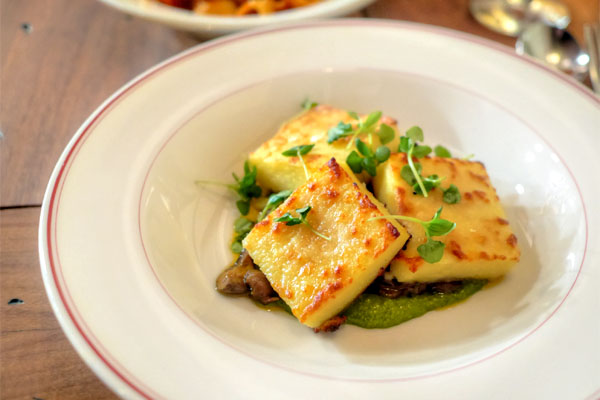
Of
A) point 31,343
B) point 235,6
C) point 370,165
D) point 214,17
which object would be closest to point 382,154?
point 370,165

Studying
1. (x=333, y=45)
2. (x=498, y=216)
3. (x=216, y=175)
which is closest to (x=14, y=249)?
(x=216, y=175)

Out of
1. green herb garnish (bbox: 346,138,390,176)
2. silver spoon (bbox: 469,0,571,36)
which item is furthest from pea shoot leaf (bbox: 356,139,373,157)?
silver spoon (bbox: 469,0,571,36)

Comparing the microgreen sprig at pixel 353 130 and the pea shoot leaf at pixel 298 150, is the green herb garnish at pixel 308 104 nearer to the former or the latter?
the microgreen sprig at pixel 353 130

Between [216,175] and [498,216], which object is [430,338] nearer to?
[498,216]

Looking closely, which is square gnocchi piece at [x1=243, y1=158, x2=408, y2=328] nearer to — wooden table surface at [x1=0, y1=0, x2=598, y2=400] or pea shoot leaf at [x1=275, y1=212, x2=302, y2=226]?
pea shoot leaf at [x1=275, y1=212, x2=302, y2=226]

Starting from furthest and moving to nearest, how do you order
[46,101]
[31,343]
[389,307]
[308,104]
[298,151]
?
[46,101] < [308,104] < [298,151] < [389,307] < [31,343]

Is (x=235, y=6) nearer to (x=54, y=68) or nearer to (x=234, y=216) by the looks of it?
(x=54, y=68)

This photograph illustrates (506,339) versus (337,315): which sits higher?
(506,339)
